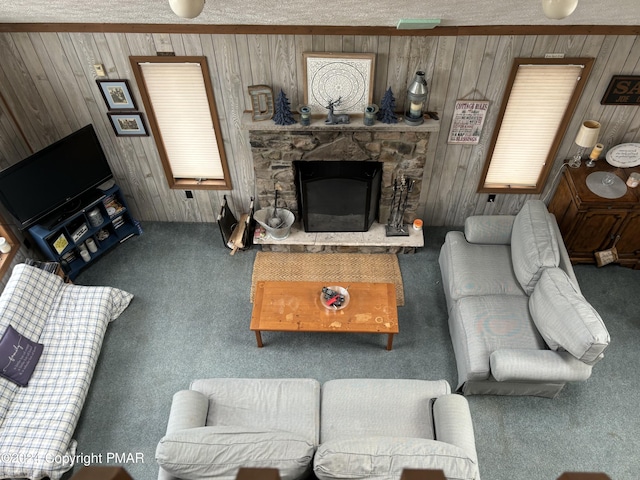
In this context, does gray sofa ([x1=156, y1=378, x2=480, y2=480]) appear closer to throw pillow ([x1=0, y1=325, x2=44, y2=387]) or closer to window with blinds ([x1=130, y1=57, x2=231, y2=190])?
throw pillow ([x1=0, y1=325, x2=44, y2=387])

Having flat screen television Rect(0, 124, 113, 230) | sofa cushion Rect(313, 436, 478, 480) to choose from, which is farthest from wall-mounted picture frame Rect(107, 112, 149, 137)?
Result: sofa cushion Rect(313, 436, 478, 480)

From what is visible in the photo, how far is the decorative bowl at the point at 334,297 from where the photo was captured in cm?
374

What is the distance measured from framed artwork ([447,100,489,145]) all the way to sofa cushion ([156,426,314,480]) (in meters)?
3.03

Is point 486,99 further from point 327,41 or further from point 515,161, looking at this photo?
point 327,41

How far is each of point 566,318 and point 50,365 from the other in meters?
3.92

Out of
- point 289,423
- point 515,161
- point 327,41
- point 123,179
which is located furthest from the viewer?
point 123,179

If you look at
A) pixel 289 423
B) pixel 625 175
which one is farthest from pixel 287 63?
pixel 625 175

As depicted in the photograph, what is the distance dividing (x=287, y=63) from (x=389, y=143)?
114 cm

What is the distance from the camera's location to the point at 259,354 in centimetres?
392

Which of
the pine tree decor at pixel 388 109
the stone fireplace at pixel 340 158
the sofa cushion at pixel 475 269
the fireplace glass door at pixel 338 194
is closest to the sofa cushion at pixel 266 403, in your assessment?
the sofa cushion at pixel 475 269

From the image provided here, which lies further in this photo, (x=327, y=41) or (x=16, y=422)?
(x=327, y=41)

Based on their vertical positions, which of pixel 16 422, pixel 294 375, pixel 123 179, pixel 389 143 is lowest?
pixel 294 375

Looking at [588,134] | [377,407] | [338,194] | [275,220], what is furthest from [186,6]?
[588,134]

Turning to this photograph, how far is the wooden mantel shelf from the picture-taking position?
394cm
